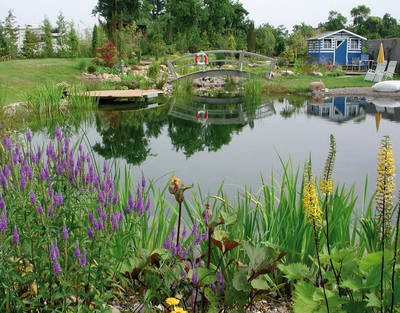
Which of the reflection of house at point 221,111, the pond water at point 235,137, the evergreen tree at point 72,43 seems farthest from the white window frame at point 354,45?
the evergreen tree at point 72,43

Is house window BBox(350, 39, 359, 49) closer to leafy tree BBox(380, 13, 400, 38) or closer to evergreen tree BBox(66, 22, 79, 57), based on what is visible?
leafy tree BBox(380, 13, 400, 38)

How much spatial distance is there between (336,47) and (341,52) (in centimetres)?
58

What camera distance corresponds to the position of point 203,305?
1.99m

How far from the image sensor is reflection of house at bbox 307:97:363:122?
11.0 m

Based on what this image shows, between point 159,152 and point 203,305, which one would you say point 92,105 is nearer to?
point 159,152

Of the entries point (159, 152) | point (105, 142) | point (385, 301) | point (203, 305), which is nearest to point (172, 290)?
point (203, 305)

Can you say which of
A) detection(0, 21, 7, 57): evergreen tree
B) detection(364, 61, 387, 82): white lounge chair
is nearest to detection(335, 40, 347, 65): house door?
detection(364, 61, 387, 82): white lounge chair

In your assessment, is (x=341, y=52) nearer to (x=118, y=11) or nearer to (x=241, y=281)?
(x=118, y=11)

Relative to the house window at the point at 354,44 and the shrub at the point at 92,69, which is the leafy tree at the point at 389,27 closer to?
the house window at the point at 354,44

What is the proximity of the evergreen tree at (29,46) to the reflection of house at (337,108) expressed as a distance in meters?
16.2

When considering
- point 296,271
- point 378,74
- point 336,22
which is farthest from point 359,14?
point 296,271

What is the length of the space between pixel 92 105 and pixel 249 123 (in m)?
4.27

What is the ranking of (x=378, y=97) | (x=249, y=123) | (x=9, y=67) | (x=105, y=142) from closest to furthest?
(x=105, y=142)
(x=249, y=123)
(x=378, y=97)
(x=9, y=67)

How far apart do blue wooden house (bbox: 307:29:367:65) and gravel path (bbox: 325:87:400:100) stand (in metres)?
11.4
